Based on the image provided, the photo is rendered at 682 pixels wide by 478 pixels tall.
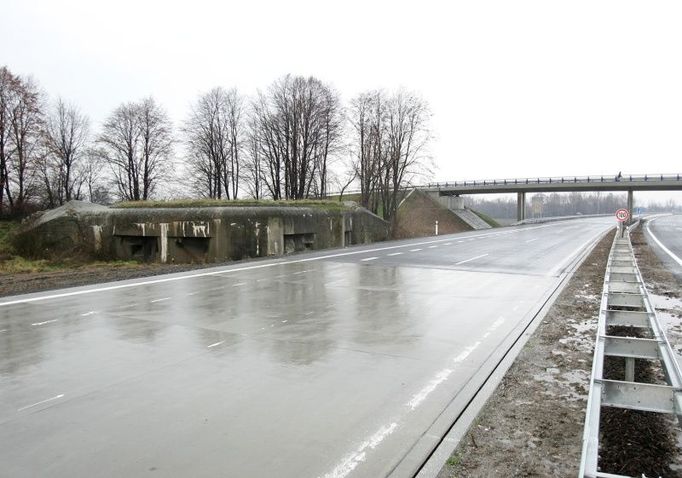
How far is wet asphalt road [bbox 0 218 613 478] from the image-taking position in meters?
4.04

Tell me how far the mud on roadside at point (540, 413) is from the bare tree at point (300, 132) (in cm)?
3603

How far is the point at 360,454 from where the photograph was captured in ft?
13.4

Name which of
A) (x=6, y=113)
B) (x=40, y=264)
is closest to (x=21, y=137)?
(x=6, y=113)

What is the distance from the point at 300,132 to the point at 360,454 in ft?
134

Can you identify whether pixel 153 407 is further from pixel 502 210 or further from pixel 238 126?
pixel 502 210

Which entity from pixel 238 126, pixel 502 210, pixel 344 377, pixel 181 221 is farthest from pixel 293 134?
pixel 502 210

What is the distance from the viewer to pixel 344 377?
234 inches

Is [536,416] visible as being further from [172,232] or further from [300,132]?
[300,132]

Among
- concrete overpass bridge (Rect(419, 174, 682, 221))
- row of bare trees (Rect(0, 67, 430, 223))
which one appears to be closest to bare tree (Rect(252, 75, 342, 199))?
row of bare trees (Rect(0, 67, 430, 223))

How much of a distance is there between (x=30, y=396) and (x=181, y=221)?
18.4 metres

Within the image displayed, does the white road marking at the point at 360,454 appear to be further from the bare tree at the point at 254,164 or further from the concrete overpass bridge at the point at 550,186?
the concrete overpass bridge at the point at 550,186

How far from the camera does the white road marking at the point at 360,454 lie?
3785 millimetres

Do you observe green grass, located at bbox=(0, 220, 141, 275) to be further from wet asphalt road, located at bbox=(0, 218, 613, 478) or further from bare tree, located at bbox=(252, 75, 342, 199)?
bare tree, located at bbox=(252, 75, 342, 199)

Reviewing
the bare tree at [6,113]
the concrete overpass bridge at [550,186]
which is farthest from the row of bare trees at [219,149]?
the concrete overpass bridge at [550,186]
